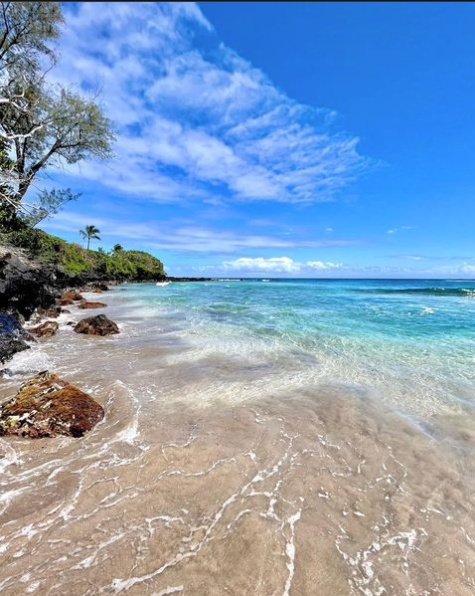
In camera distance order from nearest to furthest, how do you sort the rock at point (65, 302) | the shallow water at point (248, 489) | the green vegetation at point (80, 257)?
the shallow water at point (248, 489), the green vegetation at point (80, 257), the rock at point (65, 302)

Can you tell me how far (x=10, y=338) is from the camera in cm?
1076

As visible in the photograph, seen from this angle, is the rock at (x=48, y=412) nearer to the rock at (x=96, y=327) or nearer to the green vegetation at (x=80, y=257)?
the rock at (x=96, y=327)

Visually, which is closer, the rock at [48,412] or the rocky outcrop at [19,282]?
the rock at [48,412]

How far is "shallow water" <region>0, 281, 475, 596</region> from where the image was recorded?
3.17 metres

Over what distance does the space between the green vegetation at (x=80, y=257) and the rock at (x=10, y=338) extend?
13.9 feet

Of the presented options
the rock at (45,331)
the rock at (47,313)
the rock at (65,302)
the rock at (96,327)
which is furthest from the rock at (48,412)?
the rock at (65,302)

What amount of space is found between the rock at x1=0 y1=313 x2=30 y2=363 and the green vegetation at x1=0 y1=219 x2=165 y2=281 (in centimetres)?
425

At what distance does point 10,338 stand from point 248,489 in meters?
10.8

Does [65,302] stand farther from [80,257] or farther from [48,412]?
[80,257]

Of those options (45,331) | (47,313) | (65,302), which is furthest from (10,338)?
(65,302)

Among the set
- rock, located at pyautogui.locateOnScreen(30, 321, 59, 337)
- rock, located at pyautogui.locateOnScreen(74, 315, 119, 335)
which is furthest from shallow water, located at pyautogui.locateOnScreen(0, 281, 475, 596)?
rock, located at pyautogui.locateOnScreen(30, 321, 59, 337)

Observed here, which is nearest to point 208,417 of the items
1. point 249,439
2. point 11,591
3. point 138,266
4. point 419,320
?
point 249,439

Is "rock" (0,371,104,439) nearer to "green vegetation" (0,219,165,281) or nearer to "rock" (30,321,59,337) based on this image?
"rock" (30,321,59,337)

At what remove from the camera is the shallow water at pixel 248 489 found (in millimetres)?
3174
